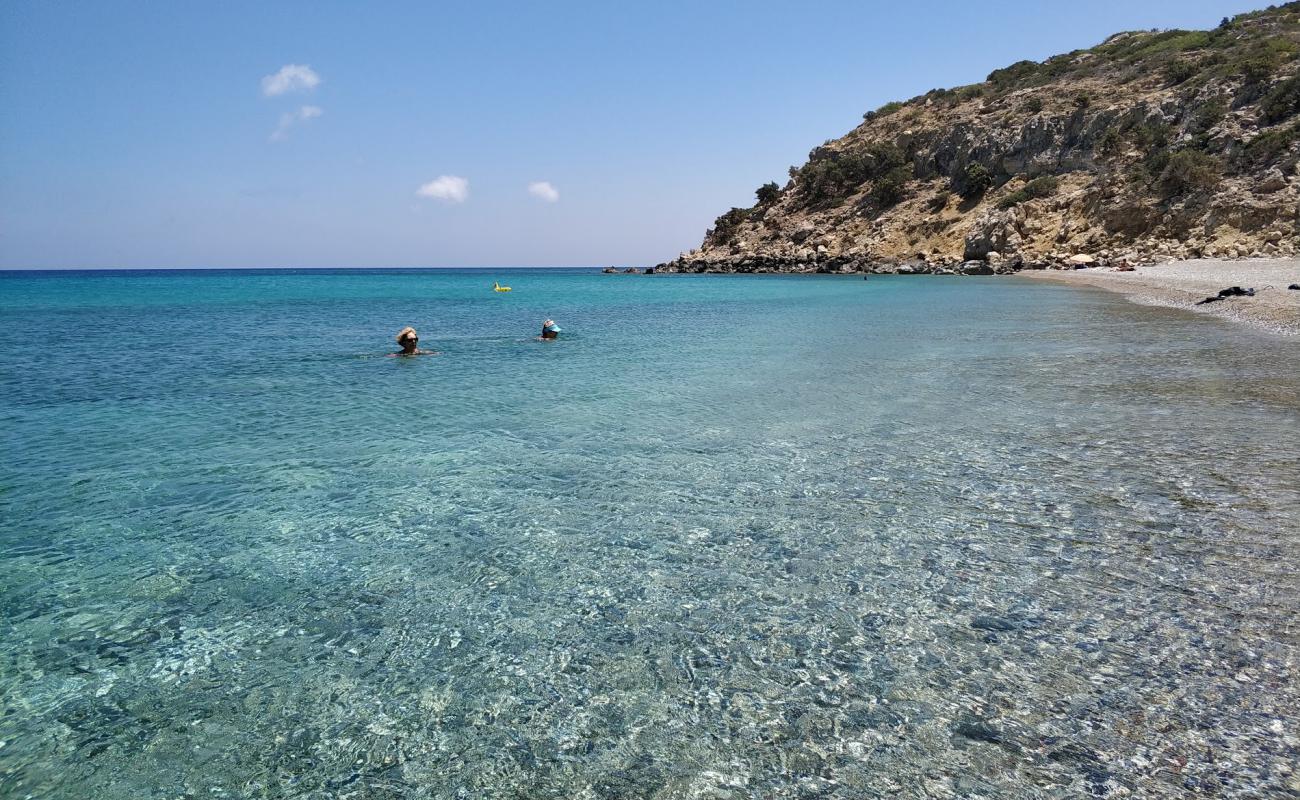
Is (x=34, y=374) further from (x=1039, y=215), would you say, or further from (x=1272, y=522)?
(x=1039, y=215)

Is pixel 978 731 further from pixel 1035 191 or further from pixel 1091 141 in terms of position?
pixel 1091 141

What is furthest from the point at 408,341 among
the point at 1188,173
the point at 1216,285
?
the point at 1188,173

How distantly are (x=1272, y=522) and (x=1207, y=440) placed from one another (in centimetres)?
312

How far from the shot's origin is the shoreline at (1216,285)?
2192 centimetres

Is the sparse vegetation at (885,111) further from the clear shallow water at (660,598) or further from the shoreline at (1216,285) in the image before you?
the clear shallow water at (660,598)

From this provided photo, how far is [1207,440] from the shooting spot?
8.76 metres

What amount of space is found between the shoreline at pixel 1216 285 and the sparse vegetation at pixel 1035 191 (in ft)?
44.2

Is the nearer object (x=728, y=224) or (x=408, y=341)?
(x=408, y=341)

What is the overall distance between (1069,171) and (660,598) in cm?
7478

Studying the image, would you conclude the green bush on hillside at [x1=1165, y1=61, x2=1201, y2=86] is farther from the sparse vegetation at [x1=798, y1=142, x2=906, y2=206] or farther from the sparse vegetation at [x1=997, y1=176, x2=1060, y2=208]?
the sparse vegetation at [x1=798, y1=142, x2=906, y2=206]

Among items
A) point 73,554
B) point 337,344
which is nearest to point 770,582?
point 73,554

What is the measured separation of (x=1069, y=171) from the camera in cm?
6531

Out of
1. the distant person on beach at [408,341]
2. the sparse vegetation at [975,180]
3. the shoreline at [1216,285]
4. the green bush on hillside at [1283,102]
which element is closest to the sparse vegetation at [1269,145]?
the green bush on hillside at [1283,102]

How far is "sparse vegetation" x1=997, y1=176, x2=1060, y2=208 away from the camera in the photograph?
2530 inches
